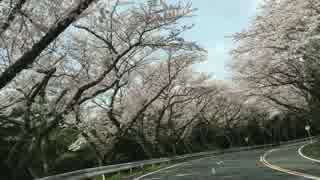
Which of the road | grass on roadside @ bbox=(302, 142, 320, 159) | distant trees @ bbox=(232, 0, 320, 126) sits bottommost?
the road

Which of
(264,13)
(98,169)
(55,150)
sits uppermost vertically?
(264,13)

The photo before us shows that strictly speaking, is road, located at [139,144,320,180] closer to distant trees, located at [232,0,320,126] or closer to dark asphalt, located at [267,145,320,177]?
dark asphalt, located at [267,145,320,177]

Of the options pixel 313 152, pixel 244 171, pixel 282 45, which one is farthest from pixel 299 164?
pixel 313 152

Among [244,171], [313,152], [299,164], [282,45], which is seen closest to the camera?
[244,171]

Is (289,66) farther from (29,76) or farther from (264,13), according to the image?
(29,76)

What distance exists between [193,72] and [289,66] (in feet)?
94.5

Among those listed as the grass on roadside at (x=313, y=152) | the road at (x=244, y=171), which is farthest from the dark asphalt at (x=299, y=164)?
the grass on roadside at (x=313, y=152)

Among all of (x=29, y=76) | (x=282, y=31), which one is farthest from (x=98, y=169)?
(x=282, y=31)

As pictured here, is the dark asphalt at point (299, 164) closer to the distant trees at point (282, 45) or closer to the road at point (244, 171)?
the road at point (244, 171)

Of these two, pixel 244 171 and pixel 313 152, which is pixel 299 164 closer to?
pixel 244 171

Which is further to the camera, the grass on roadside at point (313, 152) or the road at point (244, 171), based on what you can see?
the grass on roadside at point (313, 152)

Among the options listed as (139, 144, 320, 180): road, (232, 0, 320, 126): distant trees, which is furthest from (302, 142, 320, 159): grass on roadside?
(232, 0, 320, 126): distant trees

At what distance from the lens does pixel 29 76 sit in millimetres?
24656

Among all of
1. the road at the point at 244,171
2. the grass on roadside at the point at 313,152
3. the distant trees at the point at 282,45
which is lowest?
the road at the point at 244,171
